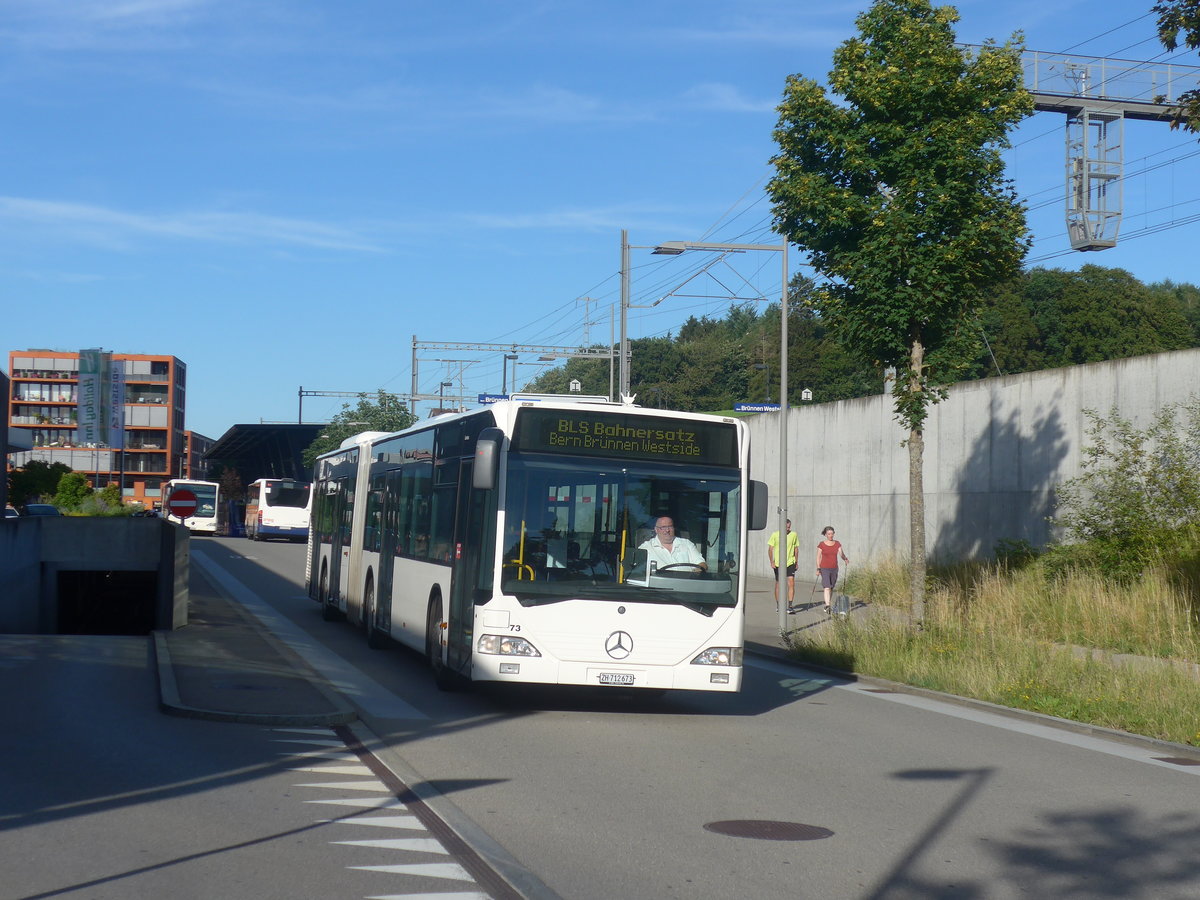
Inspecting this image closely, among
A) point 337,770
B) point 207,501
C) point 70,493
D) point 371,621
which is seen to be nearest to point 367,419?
point 207,501

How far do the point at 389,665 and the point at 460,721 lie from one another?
5005 millimetres

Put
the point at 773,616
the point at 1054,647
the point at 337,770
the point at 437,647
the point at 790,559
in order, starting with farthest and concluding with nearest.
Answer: the point at 790,559, the point at 773,616, the point at 1054,647, the point at 437,647, the point at 337,770

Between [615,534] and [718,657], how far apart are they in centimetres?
147

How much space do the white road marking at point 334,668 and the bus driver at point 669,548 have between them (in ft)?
8.39

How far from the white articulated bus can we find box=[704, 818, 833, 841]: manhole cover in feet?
14.3

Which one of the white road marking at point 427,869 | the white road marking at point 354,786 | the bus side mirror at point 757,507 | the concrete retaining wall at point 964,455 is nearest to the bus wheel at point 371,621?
the bus side mirror at point 757,507

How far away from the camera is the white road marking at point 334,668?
12820mm

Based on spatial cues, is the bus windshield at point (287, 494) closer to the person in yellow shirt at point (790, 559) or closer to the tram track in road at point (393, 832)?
the person in yellow shirt at point (790, 559)

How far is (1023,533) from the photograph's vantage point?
2589 centimetres

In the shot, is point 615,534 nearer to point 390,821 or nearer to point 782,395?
point 390,821

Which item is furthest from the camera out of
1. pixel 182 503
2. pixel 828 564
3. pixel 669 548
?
pixel 828 564

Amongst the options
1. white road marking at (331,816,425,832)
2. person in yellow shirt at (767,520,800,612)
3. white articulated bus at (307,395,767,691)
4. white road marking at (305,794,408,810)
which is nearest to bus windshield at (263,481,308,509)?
person in yellow shirt at (767,520,800,612)

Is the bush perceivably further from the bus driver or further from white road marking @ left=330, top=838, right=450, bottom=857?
white road marking @ left=330, top=838, right=450, bottom=857

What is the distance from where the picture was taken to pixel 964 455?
92.9ft
